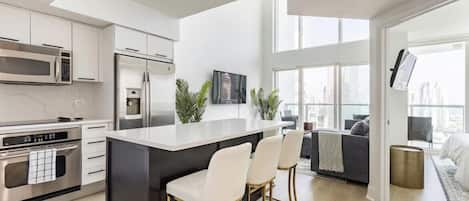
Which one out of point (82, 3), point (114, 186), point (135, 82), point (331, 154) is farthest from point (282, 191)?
point (82, 3)

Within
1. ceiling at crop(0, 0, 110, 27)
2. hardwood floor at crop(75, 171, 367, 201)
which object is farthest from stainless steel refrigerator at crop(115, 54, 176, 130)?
hardwood floor at crop(75, 171, 367, 201)

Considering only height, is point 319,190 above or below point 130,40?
below

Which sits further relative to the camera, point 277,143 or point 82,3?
point 82,3

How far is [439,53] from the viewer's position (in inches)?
213

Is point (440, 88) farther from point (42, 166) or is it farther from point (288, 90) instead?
point (42, 166)

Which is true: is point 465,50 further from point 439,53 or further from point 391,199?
point 391,199

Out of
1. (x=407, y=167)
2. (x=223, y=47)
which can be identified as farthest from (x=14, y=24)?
(x=407, y=167)

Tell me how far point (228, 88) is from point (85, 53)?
334cm

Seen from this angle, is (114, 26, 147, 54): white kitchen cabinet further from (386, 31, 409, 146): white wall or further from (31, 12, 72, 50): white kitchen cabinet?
(386, 31, 409, 146): white wall

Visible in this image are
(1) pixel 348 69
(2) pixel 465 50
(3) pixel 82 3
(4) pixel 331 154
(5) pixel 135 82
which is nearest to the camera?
(3) pixel 82 3

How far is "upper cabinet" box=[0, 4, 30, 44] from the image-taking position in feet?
8.54

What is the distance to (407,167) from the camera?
346 centimetres

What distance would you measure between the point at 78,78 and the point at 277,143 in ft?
9.15

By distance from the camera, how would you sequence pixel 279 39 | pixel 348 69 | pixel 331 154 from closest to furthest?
pixel 331 154
pixel 348 69
pixel 279 39
